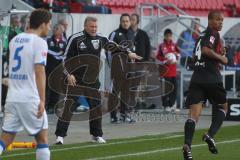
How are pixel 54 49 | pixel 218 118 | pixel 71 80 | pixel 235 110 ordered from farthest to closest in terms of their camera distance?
pixel 54 49 < pixel 235 110 < pixel 71 80 < pixel 218 118

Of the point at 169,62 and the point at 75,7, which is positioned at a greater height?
the point at 75,7

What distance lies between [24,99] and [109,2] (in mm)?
19092

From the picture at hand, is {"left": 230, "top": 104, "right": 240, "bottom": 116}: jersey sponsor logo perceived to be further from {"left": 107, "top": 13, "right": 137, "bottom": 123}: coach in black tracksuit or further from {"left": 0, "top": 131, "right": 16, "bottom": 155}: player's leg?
{"left": 0, "top": 131, "right": 16, "bottom": 155}: player's leg

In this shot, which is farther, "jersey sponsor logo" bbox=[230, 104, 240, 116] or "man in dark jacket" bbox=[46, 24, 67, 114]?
"man in dark jacket" bbox=[46, 24, 67, 114]

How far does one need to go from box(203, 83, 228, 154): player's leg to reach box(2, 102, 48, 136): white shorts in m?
3.42

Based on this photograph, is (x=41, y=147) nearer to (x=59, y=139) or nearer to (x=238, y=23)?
(x=59, y=139)

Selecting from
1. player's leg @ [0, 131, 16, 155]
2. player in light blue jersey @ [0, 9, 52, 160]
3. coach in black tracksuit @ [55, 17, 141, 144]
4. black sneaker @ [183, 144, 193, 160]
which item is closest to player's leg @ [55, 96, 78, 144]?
coach in black tracksuit @ [55, 17, 141, 144]

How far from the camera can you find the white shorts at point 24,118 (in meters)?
8.98

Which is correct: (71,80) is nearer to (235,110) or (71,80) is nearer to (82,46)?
(82,46)

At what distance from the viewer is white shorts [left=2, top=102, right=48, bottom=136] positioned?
898 centimetres

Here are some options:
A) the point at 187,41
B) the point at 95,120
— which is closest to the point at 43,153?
the point at 95,120

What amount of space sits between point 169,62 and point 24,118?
36.9ft

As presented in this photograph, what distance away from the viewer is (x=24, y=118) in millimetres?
9031

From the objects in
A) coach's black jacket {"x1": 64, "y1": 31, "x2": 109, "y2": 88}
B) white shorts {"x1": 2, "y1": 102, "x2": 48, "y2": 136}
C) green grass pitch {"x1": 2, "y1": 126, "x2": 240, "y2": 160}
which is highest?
coach's black jacket {"x1": 64, "y1": 31, "x2": 109, "y2": 88}
